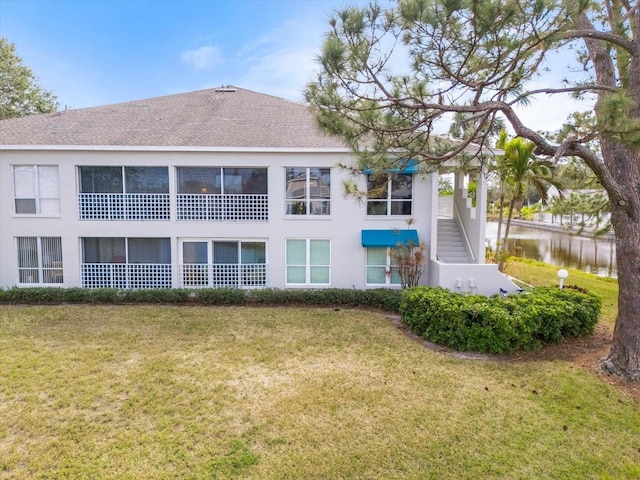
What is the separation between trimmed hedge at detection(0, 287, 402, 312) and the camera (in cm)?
1165

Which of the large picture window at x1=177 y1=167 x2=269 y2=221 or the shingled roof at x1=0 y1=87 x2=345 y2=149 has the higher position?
the shingled roof at x1=0 y1=87 x2=345 y2=149

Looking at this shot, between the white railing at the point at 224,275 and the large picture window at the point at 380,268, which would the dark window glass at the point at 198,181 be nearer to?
the white railing at the point at 224,275

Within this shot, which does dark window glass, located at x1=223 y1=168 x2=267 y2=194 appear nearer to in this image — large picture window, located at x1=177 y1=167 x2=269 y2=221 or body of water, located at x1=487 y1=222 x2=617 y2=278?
large picture window, located at x1=177 y1=167 x2=269 y2=221

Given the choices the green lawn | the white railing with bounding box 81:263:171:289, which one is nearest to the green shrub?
the white railing with bounding box 81:263:171:289

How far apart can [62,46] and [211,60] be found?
8720mm

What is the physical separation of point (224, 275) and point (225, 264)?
1.37ft

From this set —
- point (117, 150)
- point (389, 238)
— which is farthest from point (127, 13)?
point (389, 238)

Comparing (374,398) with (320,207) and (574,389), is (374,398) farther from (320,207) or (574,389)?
(320,207)

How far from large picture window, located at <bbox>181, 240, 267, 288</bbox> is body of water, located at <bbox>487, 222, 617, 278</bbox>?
14.6 m

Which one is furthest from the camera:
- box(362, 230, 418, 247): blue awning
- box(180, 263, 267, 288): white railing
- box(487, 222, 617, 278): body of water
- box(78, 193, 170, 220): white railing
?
box(487, 222, 617, 278): body of water

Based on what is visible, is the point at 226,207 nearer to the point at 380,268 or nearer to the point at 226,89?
the point at 380,268

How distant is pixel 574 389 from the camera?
610cm

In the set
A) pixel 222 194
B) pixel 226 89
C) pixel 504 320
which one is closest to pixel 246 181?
pixel 222 194

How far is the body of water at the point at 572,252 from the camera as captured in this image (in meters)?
22.1
